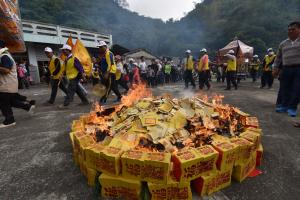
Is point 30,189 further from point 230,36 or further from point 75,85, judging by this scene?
point 230,36

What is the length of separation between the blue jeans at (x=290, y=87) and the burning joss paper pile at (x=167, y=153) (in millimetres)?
2376

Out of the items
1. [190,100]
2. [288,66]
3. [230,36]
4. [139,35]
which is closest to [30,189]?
[190,100]

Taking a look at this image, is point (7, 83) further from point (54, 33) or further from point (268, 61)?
point (54, 33)

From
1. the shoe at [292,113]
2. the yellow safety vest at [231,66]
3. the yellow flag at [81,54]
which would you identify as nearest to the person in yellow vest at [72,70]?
the yellow flag at [81,54]

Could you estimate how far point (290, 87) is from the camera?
5539mm

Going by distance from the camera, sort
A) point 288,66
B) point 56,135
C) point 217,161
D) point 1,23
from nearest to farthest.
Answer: point 217,161 < point 56,135 < point 288,66 < point 1,23

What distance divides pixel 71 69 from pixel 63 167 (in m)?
4.31

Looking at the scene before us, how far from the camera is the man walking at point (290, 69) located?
198 inches

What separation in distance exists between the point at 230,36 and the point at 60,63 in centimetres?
3287

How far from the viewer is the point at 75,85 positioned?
6871 millimetres

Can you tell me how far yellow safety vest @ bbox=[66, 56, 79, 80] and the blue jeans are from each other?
5821 mm

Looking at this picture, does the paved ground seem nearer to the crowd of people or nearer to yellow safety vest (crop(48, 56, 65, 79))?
the crowd of people

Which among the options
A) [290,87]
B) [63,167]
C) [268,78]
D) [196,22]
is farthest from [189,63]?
[196,22]

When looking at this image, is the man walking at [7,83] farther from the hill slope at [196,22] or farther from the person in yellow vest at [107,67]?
the hill slope at [196,22]
